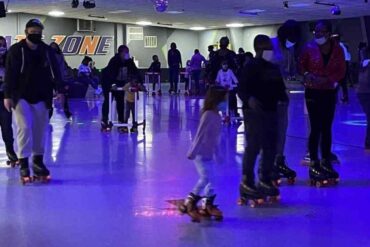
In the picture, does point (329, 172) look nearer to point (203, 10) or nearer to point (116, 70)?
point (116, 70)

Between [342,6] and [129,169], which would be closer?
[129,169]

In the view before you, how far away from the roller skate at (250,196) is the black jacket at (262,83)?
→ 2.13 feet

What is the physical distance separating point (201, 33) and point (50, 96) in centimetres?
3276

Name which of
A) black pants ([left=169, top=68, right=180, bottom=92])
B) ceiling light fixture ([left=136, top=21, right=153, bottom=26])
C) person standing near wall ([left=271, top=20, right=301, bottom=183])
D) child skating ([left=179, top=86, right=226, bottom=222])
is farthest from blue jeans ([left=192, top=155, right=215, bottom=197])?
ceiling light fixture ([left=136, top=21, right=153, bottom=26])

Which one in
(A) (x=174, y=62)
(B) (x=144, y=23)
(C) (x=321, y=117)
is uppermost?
(B) (x=144, y=23)

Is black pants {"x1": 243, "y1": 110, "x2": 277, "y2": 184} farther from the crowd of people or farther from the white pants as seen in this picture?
the white pants

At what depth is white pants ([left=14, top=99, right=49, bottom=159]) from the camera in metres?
5.67

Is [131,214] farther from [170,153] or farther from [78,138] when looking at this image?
[78,138]

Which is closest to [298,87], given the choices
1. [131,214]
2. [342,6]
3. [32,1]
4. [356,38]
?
[342,6]

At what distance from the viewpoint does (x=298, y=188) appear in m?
5.59

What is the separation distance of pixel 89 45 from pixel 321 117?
28118mm

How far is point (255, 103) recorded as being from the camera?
4836 millimetres

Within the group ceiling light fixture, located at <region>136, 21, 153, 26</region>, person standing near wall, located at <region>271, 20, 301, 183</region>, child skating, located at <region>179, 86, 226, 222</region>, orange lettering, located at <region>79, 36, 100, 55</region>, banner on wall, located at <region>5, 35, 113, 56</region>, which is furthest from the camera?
ceiling light fixture, located at <region>136, 21, 153, 26</region>

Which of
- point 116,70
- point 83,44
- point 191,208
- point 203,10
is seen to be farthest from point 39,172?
point 83,44
